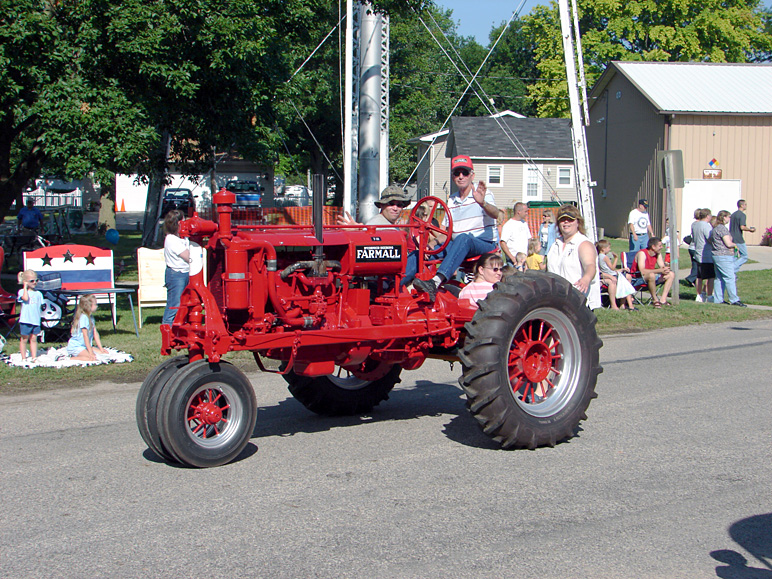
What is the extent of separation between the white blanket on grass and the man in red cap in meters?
4.58

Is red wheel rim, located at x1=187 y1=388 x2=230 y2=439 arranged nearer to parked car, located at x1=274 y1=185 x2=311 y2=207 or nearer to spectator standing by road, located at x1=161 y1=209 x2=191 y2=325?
spectator standing by road, located at x1=161 y1=209 x2=191 y2=325

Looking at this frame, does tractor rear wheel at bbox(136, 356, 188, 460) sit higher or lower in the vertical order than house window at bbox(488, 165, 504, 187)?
lower

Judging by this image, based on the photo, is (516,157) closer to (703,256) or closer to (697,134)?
(697,134)

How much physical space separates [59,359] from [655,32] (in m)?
44.7

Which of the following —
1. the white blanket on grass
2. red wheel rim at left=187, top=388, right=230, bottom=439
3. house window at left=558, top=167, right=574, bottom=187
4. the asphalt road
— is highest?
house window at left=558, top=167, right=574, bottom=187

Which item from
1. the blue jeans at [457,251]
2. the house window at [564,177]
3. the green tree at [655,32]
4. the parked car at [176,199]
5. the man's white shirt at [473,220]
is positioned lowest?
the blue jeans at [457,251]

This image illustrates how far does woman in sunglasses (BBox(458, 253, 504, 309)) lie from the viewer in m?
6.94

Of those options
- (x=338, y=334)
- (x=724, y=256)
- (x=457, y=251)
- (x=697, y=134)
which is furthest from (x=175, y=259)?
(x=697, y=134)

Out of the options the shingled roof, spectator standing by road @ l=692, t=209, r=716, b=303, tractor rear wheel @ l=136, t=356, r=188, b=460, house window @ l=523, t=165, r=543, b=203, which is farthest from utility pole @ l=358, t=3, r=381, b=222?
house window @ l=523, t=165, r=543, b=203

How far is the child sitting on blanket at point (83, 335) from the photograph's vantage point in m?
9.70

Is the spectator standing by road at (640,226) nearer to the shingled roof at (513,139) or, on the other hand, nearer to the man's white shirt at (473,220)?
the man's white shirt at (473,220)

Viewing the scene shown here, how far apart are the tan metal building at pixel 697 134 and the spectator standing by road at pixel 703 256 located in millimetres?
14644

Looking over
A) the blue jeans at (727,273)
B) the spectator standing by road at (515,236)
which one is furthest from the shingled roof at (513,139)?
the spectator standing by road at (515,236)

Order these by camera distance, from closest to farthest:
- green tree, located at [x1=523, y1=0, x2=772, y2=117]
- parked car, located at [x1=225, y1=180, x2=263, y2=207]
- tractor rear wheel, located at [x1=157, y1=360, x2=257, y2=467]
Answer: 1. tractor rear wheel, located at [x1=157, y1=360, x2=257, y2=467]
2. parked car, located at [x1=225, y1=180, x2=263, y2=207]
3. green tree, located at [x1=523, y1=0, x2=772, y2=117]
